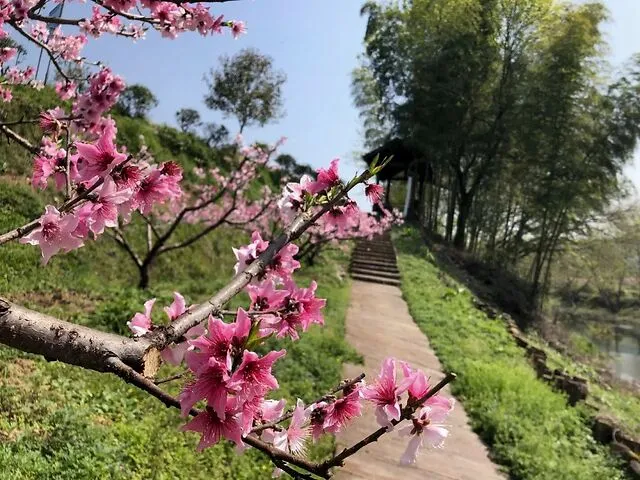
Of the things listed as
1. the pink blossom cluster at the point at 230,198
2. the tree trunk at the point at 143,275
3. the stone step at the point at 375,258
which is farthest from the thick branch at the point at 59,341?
the stone step at the point at 375,258

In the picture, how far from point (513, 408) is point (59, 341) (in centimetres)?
495

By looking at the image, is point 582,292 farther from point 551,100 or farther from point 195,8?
point 195,8

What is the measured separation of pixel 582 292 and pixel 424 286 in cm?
2613

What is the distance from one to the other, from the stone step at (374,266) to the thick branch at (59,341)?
1225cm

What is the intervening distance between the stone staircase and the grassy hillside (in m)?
3.06

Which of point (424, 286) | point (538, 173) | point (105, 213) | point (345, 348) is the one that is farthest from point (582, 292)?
point (105, 213)

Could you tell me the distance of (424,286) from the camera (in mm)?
11484

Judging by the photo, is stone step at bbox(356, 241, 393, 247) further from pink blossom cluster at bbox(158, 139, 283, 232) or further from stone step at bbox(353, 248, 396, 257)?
pink blossom cluster at bbox(158, 139, 283, 232)

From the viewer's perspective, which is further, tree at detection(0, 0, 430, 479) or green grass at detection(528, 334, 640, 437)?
green grass at detection(528, 334, 640, 437)

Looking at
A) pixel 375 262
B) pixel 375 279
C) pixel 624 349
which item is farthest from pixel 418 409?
pixel 624 349

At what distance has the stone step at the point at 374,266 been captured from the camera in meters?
13.1

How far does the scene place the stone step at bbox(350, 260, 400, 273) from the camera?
1312 centimetres

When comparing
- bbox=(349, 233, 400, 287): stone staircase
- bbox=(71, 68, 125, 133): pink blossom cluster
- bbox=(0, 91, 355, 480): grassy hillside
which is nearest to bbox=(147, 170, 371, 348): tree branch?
bbox=(71, 68, 125, 133): pink blossom cluster

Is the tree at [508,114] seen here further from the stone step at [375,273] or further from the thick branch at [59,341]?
the thick branch at [59,341]
